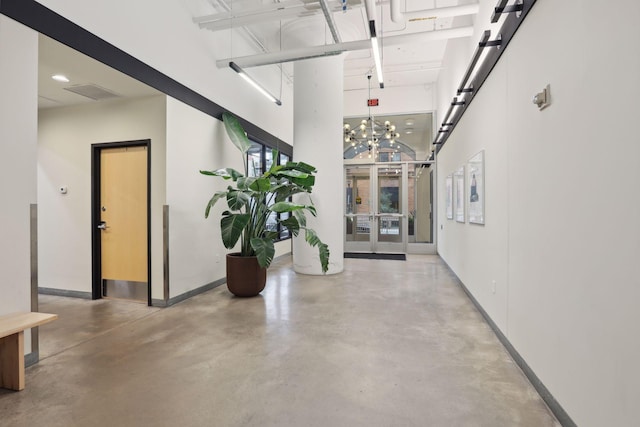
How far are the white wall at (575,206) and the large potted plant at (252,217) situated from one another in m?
2.67

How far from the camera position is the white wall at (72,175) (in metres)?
4.18

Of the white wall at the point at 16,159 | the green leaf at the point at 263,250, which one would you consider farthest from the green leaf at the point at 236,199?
the white wall at the point at 16,159

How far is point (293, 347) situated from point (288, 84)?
6.90 meters

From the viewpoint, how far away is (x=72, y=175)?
4.37 meters

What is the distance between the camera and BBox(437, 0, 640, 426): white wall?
4.23 ft

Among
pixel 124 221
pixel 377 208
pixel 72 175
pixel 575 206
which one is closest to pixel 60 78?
pixel 72 175

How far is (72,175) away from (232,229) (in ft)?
7.90

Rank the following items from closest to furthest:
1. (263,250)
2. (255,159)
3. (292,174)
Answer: (263,250) < (292,174) < (255,159)

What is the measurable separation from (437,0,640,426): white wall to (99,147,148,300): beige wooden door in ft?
13.9

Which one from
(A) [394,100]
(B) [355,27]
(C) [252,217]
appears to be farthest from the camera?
(A) [394,100]

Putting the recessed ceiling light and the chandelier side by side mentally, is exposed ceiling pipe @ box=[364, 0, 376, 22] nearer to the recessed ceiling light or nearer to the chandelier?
the recessed ceiling light

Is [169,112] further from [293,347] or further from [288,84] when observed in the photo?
[288,84]

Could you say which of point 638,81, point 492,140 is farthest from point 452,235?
point 638,81

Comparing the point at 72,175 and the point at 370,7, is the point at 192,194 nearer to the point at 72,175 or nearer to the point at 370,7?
the point at 72,175
